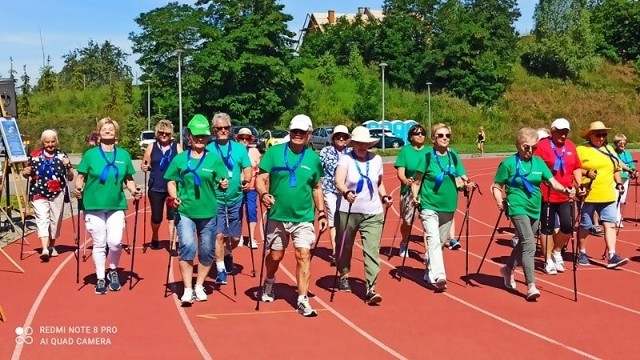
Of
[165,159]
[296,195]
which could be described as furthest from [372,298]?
[165,159]

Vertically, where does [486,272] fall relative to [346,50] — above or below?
below

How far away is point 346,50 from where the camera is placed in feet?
226

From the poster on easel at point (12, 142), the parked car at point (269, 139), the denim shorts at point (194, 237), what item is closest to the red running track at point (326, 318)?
the denim shorts at point (194, 237)

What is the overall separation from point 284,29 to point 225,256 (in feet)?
147

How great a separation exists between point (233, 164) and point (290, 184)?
1.72 metres

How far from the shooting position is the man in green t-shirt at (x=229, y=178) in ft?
29.1

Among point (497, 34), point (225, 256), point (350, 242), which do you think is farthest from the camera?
point (497, 34)

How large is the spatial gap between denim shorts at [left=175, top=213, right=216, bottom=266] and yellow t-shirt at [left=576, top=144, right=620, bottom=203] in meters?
5.03

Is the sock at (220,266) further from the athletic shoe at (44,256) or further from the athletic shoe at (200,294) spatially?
the athletic shoe at (44,256)

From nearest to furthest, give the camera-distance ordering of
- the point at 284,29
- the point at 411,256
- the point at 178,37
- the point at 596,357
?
the point at 596,357 → the point at 411,256 → the point at 284,29 → the point at 178,37

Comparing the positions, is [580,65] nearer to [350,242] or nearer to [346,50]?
[346,50]

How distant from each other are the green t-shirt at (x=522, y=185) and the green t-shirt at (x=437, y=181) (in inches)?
22.1

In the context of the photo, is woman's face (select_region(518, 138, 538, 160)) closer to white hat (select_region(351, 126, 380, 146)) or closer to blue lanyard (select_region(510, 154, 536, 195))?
blue lanyard (select_region(510, 154, 536, 195))

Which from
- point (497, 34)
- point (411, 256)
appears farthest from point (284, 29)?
point (411, 256)
